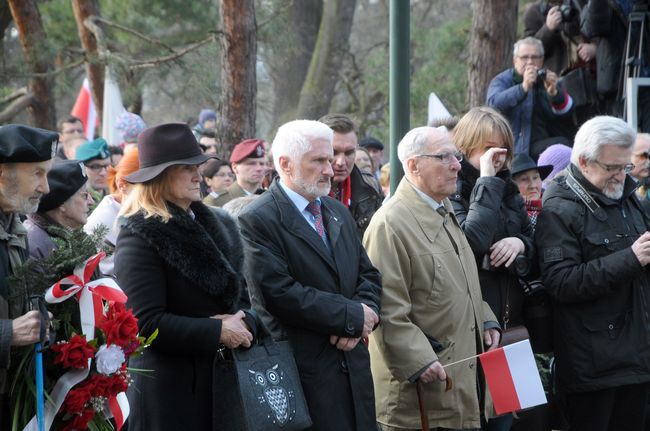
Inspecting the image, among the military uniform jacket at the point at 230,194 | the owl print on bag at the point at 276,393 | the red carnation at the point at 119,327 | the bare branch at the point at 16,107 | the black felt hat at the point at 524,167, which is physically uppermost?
the bare branch at the point at 16,107

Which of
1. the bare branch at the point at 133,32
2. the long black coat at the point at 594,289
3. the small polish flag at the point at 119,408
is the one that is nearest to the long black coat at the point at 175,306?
the small polish flag at the point at 119,408

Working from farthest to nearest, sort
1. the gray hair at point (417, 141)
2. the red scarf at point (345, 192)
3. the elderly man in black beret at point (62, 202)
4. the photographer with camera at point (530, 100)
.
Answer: the photographer with camera at point (530, 100) → the red scarf at point (345, 192) → the gray hair at point (417, 141) → the elderly man in black beret at point (62, 202)

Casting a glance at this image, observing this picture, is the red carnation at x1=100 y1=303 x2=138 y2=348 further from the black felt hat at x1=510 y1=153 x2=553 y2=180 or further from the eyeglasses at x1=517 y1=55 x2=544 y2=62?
the eyeglasses at x1=517 y1=55 x2=544 y2=62

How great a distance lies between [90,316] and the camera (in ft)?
12.9

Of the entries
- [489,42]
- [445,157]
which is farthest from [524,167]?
[489,42]

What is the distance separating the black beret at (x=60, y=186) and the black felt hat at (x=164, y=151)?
16.6 inches

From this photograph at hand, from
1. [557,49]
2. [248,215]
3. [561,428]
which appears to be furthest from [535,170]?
[557,49]

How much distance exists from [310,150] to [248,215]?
455 millimetres

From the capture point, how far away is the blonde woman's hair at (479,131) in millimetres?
5715

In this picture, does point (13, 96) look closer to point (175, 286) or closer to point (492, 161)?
point (492, 161)

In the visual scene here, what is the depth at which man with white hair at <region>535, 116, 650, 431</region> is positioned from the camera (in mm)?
5492

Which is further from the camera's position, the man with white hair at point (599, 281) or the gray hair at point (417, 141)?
the man with white hair at point (599, 281)

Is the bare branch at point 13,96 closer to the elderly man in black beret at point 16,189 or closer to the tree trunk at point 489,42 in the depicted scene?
the tree trunk at point 489,42

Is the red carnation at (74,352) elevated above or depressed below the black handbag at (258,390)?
above
